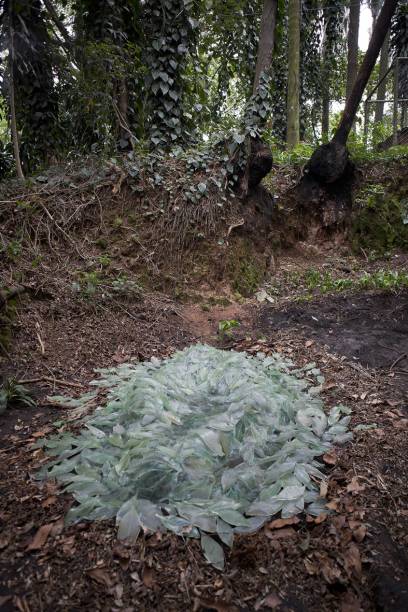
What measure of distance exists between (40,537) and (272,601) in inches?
32.4

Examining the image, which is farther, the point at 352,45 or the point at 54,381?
the point at 352,45

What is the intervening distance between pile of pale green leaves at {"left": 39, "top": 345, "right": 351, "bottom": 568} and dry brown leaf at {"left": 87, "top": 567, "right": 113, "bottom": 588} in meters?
0.13

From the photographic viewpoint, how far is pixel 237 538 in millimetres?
1354

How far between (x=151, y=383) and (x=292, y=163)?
193 inches

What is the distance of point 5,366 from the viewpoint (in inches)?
105

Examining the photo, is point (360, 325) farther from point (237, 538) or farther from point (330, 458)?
point (237, 538)

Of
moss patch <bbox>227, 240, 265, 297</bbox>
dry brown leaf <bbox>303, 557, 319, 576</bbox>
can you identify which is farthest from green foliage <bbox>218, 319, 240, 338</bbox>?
dry brown leaf <bbox>303, 557, 319, 576</bbox>

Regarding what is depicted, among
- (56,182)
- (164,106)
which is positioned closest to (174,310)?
(56,182)

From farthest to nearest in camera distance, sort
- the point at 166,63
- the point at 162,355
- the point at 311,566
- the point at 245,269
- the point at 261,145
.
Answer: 1. the point at 166,63
2. the point at 261,145
3. the point at 245,269
4. the point at 162,355
5. the point at 311,566

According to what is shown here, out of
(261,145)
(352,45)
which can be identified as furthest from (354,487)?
(352,45)

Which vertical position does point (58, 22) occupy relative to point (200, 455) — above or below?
above

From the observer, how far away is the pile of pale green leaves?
138 centimetres

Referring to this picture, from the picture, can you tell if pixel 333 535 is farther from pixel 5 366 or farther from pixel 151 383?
pixel 5 366

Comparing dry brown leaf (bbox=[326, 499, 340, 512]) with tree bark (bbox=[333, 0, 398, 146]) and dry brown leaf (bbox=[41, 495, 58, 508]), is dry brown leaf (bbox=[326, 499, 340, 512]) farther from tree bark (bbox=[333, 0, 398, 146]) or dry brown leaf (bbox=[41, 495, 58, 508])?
tree bark (bbox=[333, 0, 398, 146])
